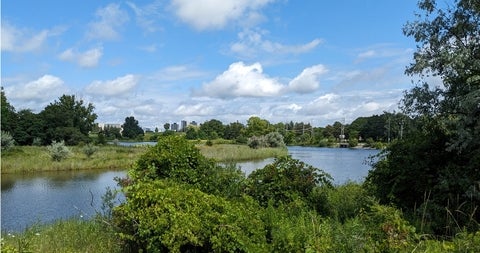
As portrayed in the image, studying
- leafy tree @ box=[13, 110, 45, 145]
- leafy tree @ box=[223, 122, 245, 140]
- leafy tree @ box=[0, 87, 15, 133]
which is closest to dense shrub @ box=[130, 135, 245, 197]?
leafy tree @ box=[0, 87, 15, 133]

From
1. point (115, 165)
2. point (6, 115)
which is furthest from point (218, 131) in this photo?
point (115, 165)

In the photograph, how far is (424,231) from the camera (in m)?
7.05

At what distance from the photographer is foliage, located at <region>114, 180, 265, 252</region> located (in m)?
5.35

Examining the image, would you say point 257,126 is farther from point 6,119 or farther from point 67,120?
point 6,119

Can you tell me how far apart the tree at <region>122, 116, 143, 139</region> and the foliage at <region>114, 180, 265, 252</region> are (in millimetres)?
111950

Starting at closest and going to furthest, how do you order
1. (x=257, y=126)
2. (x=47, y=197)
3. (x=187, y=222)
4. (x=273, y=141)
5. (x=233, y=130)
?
(x=187, y=222) < (x=47, y=197) < (x=273, y=141) < (x=257, y=126) < (x=233, y=130)

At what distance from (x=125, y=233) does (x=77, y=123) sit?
2929 inches

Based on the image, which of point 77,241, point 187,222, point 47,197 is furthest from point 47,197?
point 187,222

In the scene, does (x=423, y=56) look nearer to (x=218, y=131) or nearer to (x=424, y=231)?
(x=424, y=231)

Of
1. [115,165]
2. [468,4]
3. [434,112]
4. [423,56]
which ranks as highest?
[468,4]

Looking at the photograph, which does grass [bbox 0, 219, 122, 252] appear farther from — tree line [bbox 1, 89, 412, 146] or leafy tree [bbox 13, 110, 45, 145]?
leafy tree [bbox 13, 110, 45, 145]

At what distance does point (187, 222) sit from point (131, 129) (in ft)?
377

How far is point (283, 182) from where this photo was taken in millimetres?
8125

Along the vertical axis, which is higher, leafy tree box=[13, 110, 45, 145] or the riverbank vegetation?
leafy tree box=[13, 110, 45, 145]
